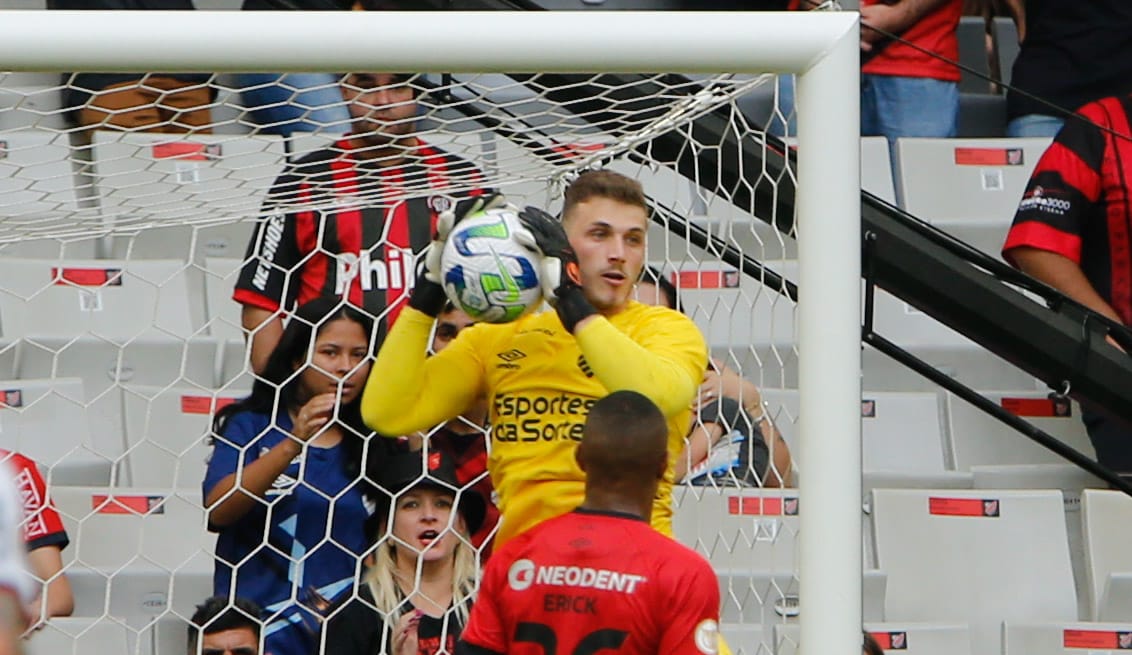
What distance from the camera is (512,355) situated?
2266mm

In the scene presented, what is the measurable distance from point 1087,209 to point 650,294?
3.61 ft

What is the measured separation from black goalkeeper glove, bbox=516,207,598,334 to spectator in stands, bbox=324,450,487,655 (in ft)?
2.50

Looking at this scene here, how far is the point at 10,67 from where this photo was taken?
1927 millimetres

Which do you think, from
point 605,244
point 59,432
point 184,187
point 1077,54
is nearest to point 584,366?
point 605,244

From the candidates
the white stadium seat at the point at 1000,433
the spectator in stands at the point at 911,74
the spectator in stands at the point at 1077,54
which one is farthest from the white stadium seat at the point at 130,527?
the spectator in stands at the point at 1077,54

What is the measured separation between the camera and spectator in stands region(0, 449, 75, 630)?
9.79ft

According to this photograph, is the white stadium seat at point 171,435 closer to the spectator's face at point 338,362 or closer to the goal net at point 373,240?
the goal net at point 373,240

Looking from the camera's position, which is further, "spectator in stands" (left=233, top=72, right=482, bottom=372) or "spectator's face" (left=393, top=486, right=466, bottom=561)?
"spectator's face" (left=393, top=486, right=466, bottom=561)

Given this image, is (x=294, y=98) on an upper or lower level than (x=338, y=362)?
upper

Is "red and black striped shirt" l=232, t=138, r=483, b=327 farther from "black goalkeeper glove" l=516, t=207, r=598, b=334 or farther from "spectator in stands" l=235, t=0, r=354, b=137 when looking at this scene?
"black goalkeeper glove" l=516, t=207, r=598, b=334

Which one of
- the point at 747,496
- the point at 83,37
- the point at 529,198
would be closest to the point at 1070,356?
the point at 747,496

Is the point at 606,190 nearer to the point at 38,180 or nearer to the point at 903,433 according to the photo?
the point at 38,180

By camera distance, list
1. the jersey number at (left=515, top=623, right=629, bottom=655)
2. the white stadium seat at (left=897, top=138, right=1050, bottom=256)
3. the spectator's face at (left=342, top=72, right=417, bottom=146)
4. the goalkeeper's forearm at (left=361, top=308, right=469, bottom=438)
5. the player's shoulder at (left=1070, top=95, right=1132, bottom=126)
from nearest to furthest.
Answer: the jersey number at (left=515, top=623, right=629, bottom=655) → the goalkeeper's forearm at (left=361, top=308, right=469, bottom=438) → the spectator's face at (left=342, top=72, right=417, bottom=146) → the player's shoulder at (left=1070, top=95, right=1132, bottom=126) → the white stadium seat at (left=897, top=138, right=1050, bottom=256)

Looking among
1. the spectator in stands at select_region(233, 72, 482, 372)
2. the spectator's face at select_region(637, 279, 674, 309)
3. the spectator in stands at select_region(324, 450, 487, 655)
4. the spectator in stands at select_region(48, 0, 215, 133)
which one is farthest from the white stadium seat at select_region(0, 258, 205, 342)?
the spectator's face at select_region(637, 279, 674, 309)
